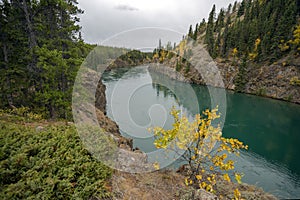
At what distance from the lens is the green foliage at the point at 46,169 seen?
312cm

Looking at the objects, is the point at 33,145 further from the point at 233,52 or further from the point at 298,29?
the point at 233,52

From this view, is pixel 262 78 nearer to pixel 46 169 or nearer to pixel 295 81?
pixel 295 81

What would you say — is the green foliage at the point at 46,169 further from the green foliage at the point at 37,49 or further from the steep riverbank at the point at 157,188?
the green foliage at the point at 37,49

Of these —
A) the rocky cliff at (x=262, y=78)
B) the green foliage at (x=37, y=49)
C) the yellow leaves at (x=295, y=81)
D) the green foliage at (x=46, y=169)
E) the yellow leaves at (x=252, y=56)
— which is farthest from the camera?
the yellow leaves at (x=252, y=56)

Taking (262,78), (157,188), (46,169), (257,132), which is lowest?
(257,132)

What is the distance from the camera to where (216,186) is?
20.4 feet

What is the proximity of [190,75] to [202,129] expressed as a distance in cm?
4905

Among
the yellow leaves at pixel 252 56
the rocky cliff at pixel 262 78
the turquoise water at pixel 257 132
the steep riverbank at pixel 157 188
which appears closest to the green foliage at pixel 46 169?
the steep riverbank at pixel 157 188

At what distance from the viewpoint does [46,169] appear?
3.58 metres

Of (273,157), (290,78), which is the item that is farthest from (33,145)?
(290,78)

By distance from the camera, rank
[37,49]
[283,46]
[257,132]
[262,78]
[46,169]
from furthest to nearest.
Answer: [262,78], [283,46], [257,132], [37,49], [46,169]

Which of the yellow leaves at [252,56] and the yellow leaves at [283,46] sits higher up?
the yellow leaves at [283,46]

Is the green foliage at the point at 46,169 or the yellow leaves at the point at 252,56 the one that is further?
the yellow leaves at the point at 252,56

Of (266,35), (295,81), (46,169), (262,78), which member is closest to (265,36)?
(266,35)
